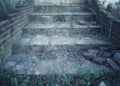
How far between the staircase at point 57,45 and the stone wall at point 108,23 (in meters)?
0.16

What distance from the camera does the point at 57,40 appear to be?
3.68 meters

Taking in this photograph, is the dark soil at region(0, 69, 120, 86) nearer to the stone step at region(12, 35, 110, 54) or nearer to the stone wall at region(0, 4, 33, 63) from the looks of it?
the stone wall at region(0, 4, 33, 63)

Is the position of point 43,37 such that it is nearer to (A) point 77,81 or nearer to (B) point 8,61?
(B) point 8,61

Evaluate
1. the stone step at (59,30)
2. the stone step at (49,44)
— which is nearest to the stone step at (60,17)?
the stone step at (59,30)

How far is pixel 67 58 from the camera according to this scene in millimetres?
3141

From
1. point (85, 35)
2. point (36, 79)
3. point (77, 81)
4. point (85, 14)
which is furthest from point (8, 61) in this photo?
point (85, 14)

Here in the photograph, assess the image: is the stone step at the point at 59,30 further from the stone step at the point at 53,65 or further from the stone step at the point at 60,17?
the stone step at the point at 53,65

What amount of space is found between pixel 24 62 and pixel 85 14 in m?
2.87

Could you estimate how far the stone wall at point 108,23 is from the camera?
3324 mm

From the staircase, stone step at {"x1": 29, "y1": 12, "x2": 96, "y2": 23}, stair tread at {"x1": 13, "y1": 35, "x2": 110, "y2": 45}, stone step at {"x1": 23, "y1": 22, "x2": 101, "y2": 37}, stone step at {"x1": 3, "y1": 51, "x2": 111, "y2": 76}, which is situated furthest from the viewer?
stone step at {"x1": 29, "y1": 12, "x2": 96, "y2": 23}

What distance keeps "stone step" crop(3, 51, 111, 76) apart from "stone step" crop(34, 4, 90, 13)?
8.80ft

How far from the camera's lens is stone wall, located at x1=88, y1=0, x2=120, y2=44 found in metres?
3.32

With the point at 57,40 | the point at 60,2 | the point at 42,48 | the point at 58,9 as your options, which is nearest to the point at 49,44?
the point at 42,48

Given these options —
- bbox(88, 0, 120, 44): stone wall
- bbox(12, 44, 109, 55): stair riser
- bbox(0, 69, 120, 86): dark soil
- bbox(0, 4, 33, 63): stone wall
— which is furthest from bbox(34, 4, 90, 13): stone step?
bbox(0, 69, 120, 86): dark soil
